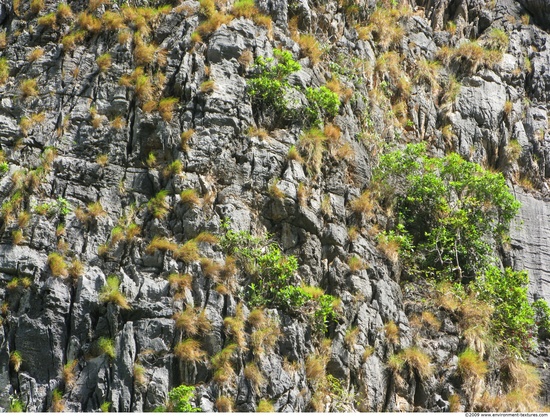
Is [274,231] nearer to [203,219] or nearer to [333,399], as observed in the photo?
[203,219]

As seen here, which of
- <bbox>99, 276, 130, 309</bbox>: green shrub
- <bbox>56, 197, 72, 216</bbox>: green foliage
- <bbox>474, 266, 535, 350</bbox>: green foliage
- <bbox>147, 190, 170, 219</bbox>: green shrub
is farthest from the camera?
<bbox>474, 266, 535, 350</bbox>: green foliage

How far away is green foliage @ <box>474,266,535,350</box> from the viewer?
1730 centimetres

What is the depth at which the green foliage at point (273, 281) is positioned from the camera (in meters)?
15.1

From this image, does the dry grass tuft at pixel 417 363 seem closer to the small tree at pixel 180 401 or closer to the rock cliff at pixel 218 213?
the rock cliff at pixel 218 213

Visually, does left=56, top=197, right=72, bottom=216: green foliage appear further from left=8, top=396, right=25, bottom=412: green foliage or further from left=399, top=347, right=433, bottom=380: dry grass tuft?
left=399, top=347, right=433, bottom=380: dry grass tuft

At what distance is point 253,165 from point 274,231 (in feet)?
5.53

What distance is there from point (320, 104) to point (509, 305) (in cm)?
672

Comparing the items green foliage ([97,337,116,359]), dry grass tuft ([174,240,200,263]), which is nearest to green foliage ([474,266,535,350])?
dry grass tuft ([174,240,200,263])

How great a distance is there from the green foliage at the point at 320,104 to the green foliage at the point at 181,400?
7.55 m

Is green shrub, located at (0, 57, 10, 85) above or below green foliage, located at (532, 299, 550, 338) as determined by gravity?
above

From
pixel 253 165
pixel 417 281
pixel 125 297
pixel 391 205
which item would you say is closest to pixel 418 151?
pixel 391 205

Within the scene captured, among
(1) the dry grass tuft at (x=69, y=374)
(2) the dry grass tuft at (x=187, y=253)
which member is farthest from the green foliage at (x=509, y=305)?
(1) the dry grass tuft at (x=69, y=374)

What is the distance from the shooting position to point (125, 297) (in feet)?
47.6

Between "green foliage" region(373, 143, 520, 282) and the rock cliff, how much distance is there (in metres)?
0.74
